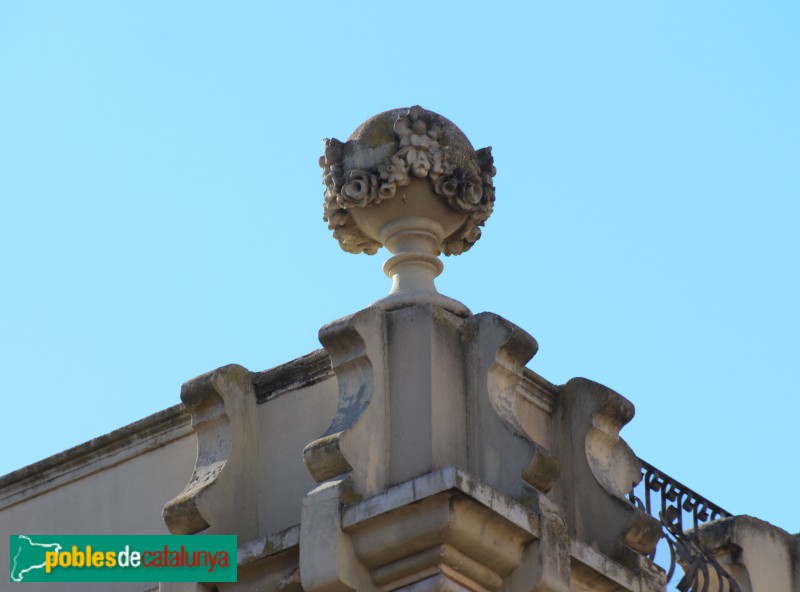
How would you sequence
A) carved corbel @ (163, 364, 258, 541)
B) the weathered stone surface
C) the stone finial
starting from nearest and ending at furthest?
carved corbel @ (163, 364, 258, 541), the stone finial, the weathered stone surface

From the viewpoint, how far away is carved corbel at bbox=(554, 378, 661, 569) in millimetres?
15008

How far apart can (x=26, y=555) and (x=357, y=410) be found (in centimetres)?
291

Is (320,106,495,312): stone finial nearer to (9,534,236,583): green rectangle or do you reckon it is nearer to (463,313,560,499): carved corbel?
(463,313,560,499): carved corbel

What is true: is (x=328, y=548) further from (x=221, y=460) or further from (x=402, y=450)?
(x=221, y=460)

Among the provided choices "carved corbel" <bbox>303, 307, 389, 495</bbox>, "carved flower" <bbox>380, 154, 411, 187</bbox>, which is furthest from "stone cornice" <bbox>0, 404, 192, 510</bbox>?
"carved flower" <bbox>380, 154, 411, 187</bbox>

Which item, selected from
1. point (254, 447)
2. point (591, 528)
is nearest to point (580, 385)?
point (591, 528)

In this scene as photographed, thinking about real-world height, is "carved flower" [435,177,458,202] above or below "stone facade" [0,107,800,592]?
above

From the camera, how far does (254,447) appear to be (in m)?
15.3

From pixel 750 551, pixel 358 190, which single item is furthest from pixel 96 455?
pixel 750 551

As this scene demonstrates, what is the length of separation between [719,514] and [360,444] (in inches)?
141

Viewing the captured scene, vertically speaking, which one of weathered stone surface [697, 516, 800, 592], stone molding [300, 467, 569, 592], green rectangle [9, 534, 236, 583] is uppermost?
weathered stone surface [697, 516, 800, 592]

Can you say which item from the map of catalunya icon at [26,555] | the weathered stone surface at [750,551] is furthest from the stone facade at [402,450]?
the weathered stone surface at [750,551]

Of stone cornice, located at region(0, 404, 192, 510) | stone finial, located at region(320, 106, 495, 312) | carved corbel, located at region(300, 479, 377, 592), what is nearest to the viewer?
carved corbel, located at region(300, 479, 377, 592)

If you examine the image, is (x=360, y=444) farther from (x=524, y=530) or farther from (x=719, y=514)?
(x=719, y=514)
